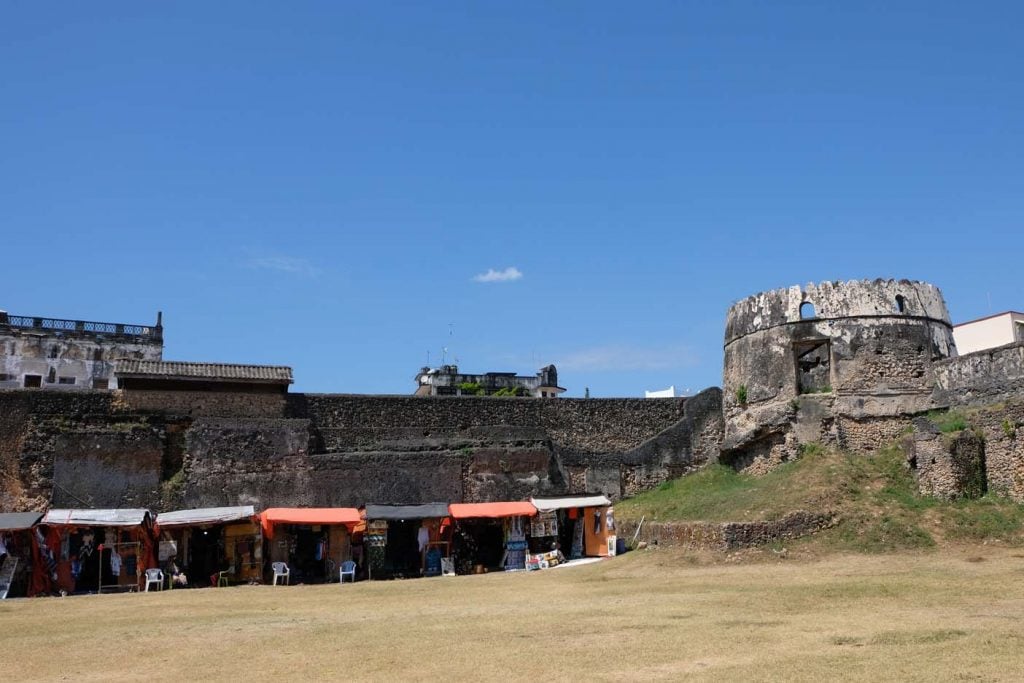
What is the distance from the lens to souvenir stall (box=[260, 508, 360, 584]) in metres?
20.6

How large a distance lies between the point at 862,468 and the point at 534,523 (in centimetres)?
734

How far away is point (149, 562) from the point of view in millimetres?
20062

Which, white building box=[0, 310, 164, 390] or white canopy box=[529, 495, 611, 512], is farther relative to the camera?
white building box=[0, 310, 164, 390]

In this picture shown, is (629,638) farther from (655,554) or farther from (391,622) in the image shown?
(655,554)

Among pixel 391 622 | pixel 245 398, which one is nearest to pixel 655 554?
pixel 391 622

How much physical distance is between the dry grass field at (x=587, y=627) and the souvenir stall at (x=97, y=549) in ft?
5.27

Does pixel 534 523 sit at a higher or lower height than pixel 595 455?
lower

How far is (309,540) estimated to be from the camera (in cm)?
2156

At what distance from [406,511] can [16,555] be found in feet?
26.1

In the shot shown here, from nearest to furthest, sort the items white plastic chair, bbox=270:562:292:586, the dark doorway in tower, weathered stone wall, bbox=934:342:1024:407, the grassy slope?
the grassy slope, weathered stone wall, bbox=934:342:1024:407, white plastic chair, bbox=270:562:292:586, the dark doorway in tower

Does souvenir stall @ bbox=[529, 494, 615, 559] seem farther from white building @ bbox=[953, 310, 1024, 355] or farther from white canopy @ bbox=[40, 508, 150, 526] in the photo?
white building @ bbox=[953, 310, 1024, 355]

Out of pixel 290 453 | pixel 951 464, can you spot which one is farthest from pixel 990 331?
pixel 290 453

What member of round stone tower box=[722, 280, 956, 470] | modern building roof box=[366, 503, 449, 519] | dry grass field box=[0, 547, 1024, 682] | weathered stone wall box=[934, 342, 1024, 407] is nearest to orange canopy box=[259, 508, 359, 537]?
modern building roof box=[366, 503, 449, 519]

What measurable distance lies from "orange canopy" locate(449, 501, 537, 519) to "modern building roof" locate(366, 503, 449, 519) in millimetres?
339
